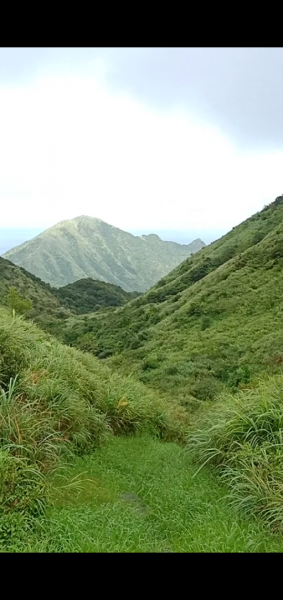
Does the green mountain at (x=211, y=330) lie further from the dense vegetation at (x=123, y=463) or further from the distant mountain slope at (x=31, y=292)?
the distant mountain slope at (x=31, y=292)

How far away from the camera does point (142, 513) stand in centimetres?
441

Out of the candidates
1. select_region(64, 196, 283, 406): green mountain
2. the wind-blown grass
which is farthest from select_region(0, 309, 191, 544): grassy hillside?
select_region(64, 196, 283, 406): green mountain

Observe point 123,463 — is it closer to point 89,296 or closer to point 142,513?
point 142,513

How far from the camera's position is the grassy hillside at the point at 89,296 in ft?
274

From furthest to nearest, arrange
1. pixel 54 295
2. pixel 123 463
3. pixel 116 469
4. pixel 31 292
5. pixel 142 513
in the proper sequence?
pixel 54 295, pixel 31 292, pixel 123 463, pixel 116 469, pixel 142 513

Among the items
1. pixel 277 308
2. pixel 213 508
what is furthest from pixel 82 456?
pixel 277 308

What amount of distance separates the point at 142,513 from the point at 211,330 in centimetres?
2350

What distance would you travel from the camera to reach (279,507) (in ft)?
13.6

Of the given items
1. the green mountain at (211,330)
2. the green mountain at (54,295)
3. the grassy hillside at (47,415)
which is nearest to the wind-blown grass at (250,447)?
the grassy hillside at (47,415)

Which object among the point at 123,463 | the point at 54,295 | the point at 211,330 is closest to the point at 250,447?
the point at 123,463

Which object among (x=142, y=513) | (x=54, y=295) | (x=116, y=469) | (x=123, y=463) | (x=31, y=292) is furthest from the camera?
(x=54, y=295)
